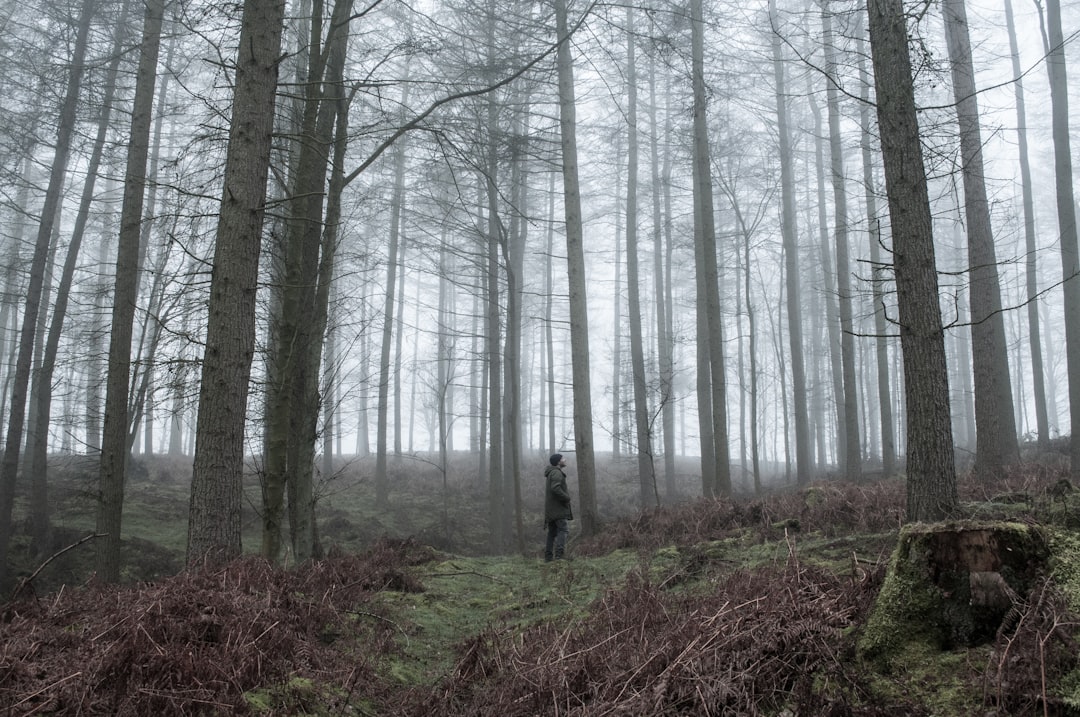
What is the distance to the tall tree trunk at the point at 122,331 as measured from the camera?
889cm

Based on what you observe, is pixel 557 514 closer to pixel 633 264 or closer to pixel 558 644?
pixel 558 644

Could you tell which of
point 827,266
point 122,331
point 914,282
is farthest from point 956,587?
point 827,266

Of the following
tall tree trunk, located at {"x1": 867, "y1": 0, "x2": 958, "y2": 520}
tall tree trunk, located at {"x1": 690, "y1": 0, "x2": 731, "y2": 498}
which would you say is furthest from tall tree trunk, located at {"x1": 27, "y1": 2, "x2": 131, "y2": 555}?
tall tree trunk, located at {"x1": 867, "y1": 0, "x2": 958, "y2": 520}

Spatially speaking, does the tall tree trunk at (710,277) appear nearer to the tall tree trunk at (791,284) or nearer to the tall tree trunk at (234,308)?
the tall tree trunk at (791,284)

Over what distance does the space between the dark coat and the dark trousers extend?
91 millimetres

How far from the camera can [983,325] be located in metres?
9.78

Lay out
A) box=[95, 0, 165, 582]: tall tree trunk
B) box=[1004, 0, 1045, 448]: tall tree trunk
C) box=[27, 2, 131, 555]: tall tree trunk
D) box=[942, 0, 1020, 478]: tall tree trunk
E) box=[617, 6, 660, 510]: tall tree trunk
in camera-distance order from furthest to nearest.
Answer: box=[1004, 0, 1045, 448]: tall tree trunk < box=[617, 6, 660, 510]: tall tree trunk < box=[27, 2, 131, 555]: tall tree trunk < box=[942, 0, 1020, 478]: tall tree trunk < box=[95, 0, 165, 582]: tall tree trunk

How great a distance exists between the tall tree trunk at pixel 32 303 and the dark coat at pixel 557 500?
356 inches

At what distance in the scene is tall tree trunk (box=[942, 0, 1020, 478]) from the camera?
31.2 ft

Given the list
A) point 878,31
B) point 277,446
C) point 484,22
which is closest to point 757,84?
point 484,22

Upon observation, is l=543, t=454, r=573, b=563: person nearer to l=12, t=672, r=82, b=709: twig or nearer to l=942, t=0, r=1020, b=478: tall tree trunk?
l=942, t=0, r=1020, b=478: tall tree trunk

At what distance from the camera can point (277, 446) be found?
23.9 feet

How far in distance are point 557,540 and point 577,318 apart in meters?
4.20

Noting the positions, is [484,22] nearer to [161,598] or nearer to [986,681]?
[161,598]
